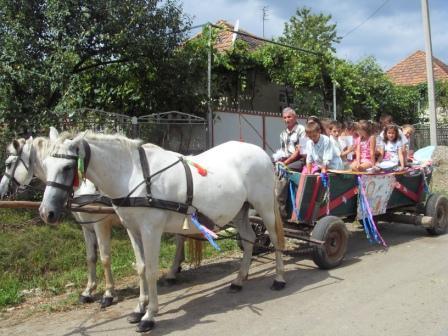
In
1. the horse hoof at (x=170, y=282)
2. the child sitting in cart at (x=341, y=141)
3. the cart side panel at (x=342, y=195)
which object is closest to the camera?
the horse hoof at (x=170, y=282)

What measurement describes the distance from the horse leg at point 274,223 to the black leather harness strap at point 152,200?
1088mm

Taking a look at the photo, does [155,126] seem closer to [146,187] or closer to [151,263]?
[146,187]

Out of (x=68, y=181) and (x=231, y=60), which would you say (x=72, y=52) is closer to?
(x=68, y=181)

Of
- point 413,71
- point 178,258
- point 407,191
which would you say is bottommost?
point 178,258

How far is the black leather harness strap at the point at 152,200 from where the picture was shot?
4.16 m

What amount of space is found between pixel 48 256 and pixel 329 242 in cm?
369

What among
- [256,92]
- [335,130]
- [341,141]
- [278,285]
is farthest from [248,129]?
[278,285]

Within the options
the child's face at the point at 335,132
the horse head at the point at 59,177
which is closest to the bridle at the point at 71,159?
the horse head at the point at 59,177

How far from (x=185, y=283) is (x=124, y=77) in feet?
19.3

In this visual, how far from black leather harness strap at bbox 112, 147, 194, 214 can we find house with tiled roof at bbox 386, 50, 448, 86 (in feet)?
85.2

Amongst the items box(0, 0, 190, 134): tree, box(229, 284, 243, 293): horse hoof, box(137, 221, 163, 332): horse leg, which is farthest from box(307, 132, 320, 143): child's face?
box(0, 0, 190, 134): tree

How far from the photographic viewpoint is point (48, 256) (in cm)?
631

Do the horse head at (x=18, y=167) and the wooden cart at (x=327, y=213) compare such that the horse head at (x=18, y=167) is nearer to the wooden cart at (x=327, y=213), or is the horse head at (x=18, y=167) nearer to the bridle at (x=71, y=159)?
the bridle at (x=71, y=159)

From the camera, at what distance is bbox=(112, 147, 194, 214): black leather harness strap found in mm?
4164
